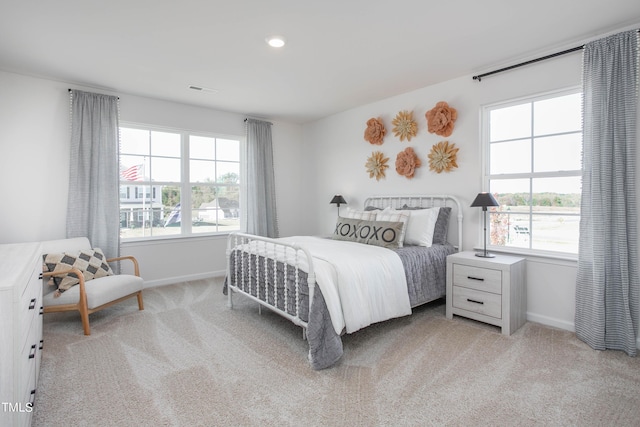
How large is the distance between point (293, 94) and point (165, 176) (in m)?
2.10

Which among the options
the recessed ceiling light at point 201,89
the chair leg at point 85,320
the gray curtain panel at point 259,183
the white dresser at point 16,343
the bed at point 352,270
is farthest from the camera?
the gray curtain panel at point 259,183

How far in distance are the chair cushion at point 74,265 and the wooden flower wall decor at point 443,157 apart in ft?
12.5

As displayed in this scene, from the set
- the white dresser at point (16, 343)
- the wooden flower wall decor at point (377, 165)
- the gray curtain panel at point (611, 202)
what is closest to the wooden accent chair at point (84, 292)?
the white dresser at point (16, 343)

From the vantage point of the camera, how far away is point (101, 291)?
9.86ft

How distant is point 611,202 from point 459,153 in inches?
57.1

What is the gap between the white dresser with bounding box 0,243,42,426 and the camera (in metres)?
1.30

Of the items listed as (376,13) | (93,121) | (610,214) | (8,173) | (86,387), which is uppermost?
(376,13)

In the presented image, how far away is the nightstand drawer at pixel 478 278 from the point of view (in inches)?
113

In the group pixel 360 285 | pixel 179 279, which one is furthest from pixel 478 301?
pixel 179 279

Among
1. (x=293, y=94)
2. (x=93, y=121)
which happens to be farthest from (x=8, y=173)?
(x=293, y=94)

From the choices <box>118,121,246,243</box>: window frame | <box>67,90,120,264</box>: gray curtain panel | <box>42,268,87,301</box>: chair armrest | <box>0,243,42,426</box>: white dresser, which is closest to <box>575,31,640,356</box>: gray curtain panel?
<box>0,243,42,426</box>: white dresser

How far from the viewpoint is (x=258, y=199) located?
519 centimetres

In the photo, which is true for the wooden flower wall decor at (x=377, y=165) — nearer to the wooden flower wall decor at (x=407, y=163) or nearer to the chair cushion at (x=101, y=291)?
the wooden flower wall decor at (x=407, y=163)

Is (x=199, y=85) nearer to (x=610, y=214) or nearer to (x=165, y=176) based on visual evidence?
(x=165, y=176)
